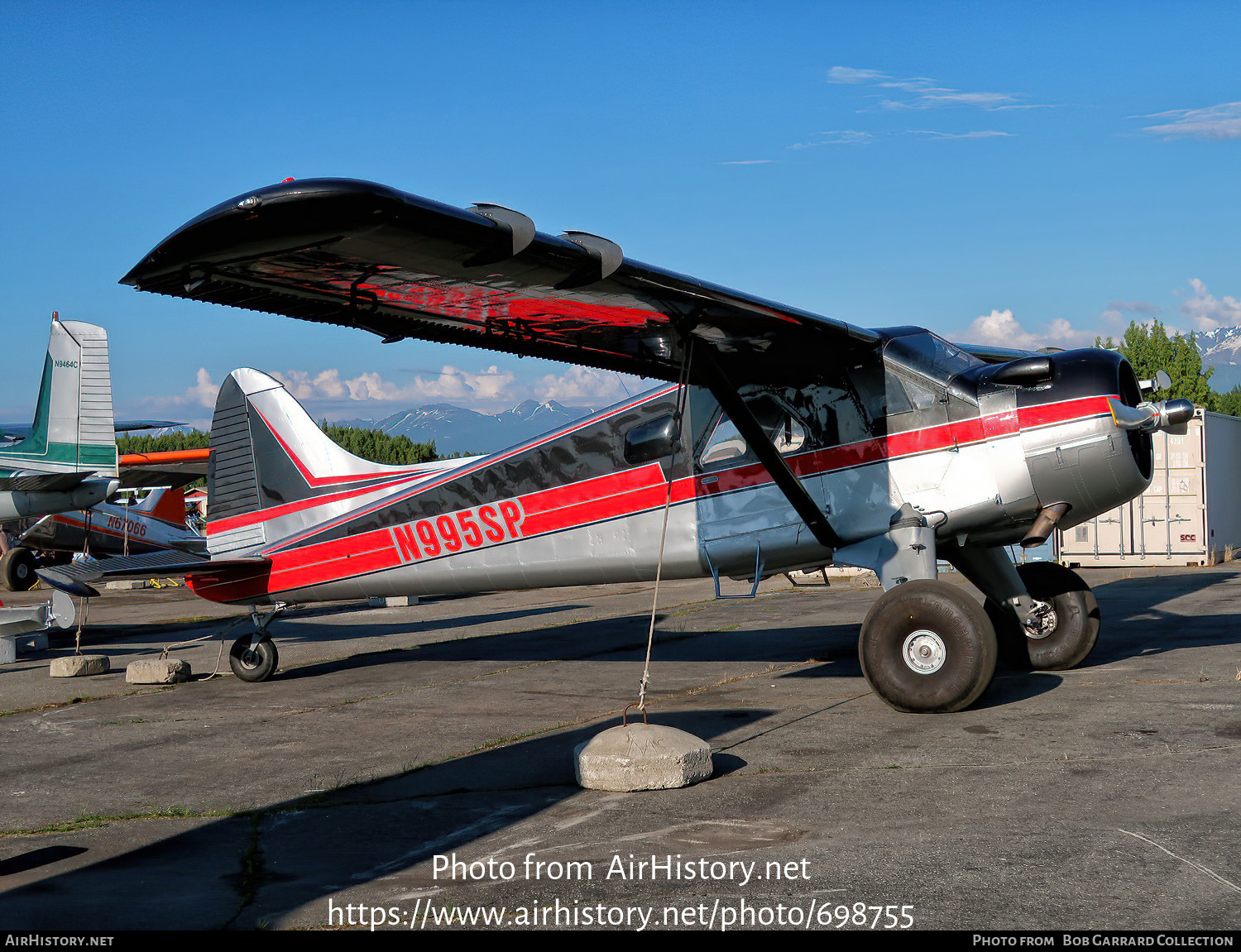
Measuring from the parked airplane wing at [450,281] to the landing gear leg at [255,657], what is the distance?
5.44 meters

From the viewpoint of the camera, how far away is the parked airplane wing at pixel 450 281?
5.04 meters

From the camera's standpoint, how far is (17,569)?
31297 millimetres

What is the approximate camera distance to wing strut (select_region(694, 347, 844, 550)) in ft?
27.2

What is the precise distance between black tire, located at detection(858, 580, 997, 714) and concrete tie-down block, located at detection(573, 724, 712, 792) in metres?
2.11

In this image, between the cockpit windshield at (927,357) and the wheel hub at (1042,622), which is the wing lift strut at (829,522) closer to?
the cockpit windshield at (927,357)

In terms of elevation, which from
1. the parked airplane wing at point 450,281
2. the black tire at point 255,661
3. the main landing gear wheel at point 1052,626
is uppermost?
the parked airplane wing at point 450,281

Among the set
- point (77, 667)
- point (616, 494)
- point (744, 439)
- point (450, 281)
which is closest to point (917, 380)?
point (744, 439)

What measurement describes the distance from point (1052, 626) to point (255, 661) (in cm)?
846

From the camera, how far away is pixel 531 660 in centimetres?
1259

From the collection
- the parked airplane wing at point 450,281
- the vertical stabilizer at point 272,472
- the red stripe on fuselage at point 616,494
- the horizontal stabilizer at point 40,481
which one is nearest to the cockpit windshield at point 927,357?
the parked airplane wing at point 450,281

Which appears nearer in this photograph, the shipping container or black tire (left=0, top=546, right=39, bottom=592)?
the shipping container

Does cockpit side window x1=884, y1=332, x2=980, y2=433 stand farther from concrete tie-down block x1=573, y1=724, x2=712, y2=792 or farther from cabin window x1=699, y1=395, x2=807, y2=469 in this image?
concrete tie-down block x1=573, y1=724, x2=712, y2=792

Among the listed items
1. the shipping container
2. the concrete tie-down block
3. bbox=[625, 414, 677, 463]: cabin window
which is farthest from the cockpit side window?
the shipping container
